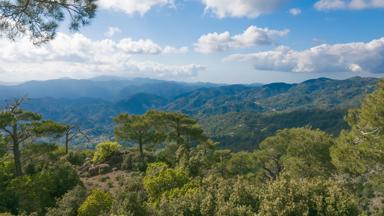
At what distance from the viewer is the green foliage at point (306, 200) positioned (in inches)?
599

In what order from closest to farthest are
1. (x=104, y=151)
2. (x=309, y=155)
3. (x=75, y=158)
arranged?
(x=309, y=155)
(x=104, y=151)
(x=75, y=158)

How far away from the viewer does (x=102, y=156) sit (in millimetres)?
37250

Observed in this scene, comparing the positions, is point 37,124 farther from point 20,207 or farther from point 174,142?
point 174,142

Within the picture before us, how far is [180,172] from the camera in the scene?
23.5 metres

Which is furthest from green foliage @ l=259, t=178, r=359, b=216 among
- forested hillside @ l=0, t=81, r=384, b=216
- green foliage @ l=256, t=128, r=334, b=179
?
green foliage @ l=256, t=128, r=334, b=179

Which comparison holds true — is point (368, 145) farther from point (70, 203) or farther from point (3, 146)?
point (3, 146)

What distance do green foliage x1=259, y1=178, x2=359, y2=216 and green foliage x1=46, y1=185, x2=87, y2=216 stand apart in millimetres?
11292

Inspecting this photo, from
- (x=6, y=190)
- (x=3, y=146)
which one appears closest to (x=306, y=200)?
(x=6, y=190)

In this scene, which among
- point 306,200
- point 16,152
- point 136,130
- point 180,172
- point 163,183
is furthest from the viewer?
point 136,130

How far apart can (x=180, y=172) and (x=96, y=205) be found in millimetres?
5891

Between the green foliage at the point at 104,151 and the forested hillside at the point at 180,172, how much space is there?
108 millimetres

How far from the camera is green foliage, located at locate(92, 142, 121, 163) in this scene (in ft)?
123

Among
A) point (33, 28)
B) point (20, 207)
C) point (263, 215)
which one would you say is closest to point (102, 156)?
point (20, 207)

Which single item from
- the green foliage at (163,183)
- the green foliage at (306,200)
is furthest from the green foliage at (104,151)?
the green foliage at (306,200)
